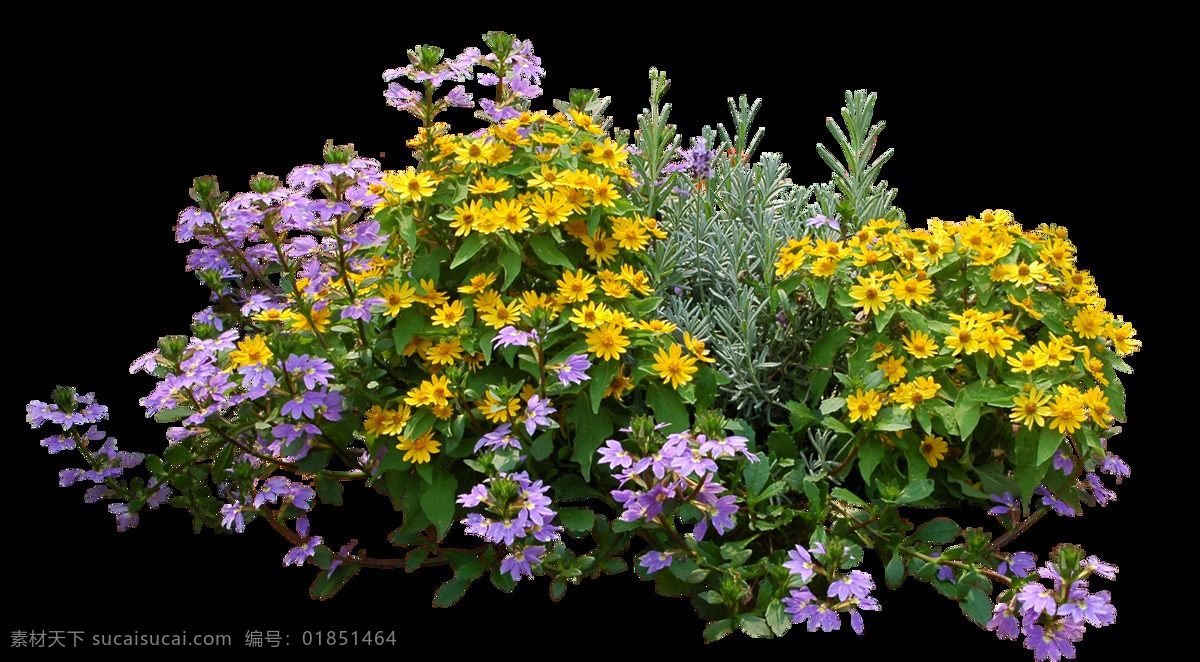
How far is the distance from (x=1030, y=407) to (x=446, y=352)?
1.83 metres

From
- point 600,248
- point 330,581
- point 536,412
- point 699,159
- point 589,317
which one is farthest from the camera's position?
point 699,159

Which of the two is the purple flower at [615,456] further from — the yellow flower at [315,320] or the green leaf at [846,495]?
the yellow flower at [315,320]

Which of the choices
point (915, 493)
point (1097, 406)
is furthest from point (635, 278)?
point (1097, 406)

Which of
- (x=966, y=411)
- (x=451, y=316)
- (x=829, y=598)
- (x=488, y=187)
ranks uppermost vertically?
(x=488, y=187)

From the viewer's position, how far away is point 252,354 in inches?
164

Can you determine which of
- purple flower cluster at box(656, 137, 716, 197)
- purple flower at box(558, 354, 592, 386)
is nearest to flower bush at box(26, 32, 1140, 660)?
purple flower at box(558, 354, 592, 386)

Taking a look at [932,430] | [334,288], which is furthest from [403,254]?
[932,430]

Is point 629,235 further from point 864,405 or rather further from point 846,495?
point 846,495

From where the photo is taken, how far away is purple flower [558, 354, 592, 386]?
3.96 metres

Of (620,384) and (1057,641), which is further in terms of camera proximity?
(620,384)

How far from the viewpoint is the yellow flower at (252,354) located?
163 inches

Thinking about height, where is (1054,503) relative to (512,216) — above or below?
below

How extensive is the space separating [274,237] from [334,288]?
0.27 metres

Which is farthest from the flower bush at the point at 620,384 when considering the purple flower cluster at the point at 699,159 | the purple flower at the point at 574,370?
the purple flower cluster at the point at 699,159
